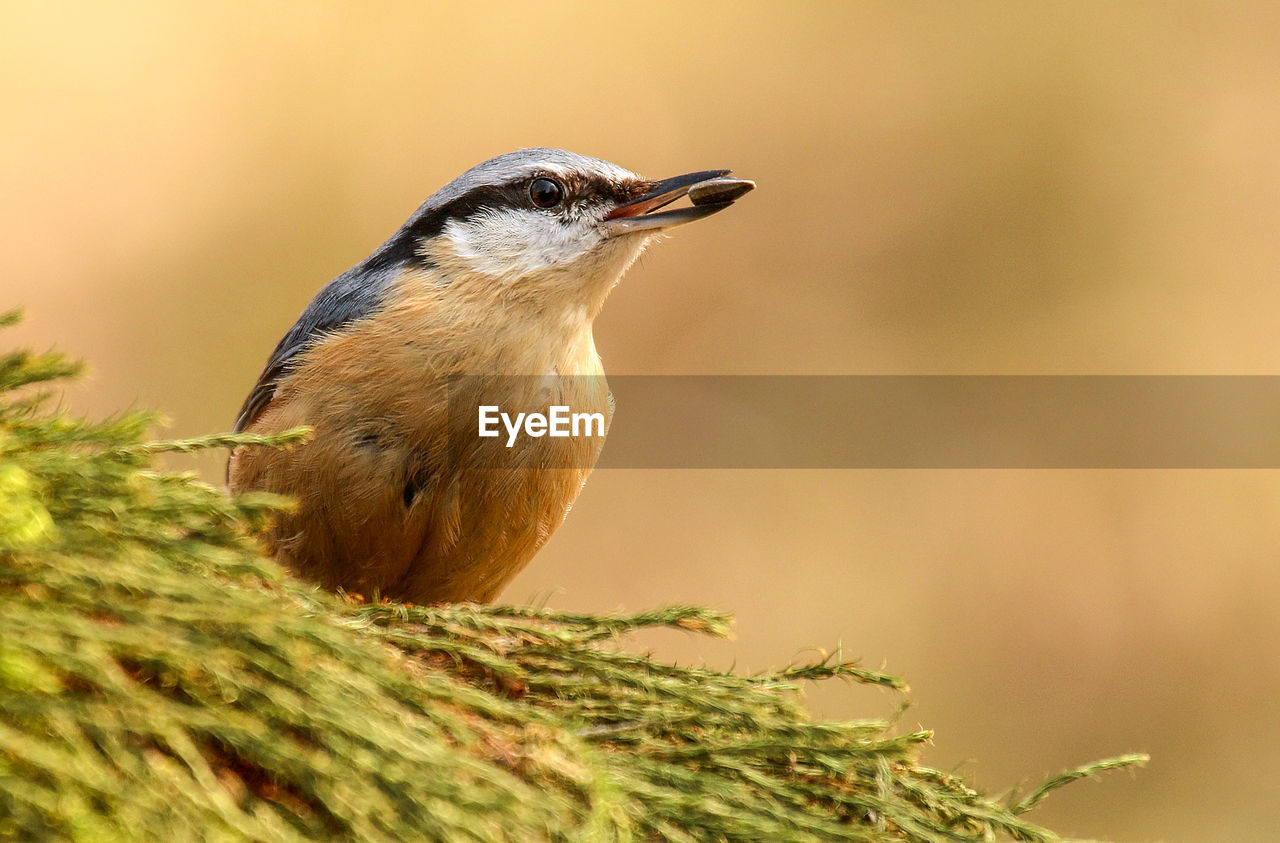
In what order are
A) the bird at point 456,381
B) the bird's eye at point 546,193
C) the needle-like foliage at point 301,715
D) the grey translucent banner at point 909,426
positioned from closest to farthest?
the needle-like foliage at point 301,715 → the bird at point 456,381 → the bird's eye at point 546,193 → the grey translucent banner at point 909,426

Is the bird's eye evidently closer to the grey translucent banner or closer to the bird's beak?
the bird's beak

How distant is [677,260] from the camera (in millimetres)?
6871

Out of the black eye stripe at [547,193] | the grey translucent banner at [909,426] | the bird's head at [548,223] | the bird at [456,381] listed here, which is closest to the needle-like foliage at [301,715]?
the bird at [456,381]

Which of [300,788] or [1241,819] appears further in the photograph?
[1241,819]

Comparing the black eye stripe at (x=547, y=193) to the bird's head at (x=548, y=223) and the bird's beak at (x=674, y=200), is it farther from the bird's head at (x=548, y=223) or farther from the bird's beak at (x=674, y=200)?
the bird's beak at (x=674, y=200)

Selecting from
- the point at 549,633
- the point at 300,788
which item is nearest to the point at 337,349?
the point at 549,633

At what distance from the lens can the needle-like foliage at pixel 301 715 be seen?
2.62 feet

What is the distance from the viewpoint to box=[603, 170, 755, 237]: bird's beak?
263 cm

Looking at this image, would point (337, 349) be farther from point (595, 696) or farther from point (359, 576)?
point (595, 696)

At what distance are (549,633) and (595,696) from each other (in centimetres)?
8

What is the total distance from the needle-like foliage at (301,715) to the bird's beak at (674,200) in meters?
1.56

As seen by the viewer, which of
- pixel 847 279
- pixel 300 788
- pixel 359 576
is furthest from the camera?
pixel 847 279

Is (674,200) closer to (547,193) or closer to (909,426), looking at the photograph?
(547,193)

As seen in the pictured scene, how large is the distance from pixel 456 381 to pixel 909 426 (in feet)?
15.0
